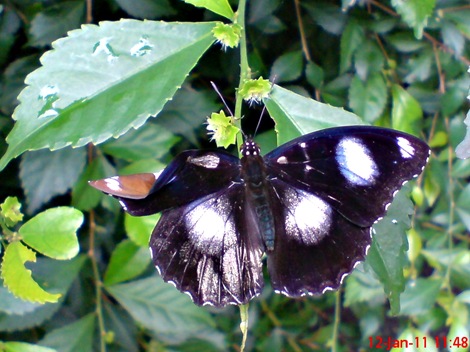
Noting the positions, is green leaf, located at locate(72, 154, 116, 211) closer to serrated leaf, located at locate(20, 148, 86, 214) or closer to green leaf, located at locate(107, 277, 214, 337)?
serrated leaf, located at locate(20, 148, 86, 214)

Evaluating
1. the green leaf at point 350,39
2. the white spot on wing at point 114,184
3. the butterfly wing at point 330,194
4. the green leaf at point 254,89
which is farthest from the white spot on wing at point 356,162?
the green leaf at point 350,39

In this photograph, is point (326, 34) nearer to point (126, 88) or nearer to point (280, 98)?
point (280, 98)

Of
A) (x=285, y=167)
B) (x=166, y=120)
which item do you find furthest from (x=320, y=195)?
(x=166, y=120)

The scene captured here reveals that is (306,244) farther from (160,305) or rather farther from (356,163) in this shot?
(160,305)


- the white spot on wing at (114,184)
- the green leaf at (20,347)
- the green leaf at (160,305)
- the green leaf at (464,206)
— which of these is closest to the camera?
the white spot on wing at (114,184)

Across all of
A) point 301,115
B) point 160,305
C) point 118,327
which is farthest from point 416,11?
point 118,327

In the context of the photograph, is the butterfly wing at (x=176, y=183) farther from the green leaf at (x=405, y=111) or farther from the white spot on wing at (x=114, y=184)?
the green leaf at (x=405, y=111)

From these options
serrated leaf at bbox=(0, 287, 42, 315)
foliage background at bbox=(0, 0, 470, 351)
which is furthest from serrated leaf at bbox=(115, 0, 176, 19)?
serrated leaf at bbox=(0, 287, 42, 315)
